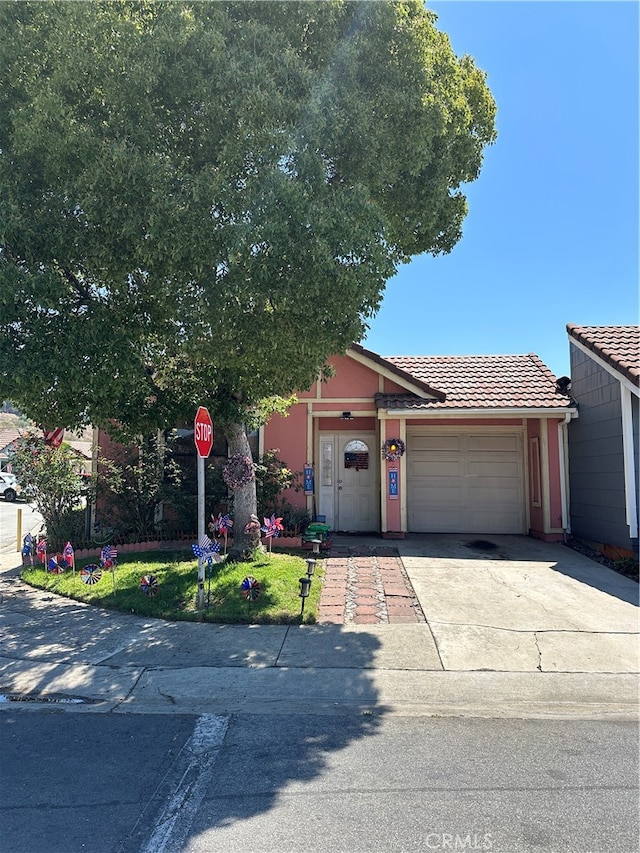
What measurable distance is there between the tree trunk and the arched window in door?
3.90 meters

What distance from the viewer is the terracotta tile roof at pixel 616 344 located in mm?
9047

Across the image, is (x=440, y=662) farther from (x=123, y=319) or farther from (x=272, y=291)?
(x=123, y=319)

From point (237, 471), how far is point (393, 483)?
391 centimetres

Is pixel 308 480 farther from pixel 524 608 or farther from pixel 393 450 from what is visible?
pixel 524 608

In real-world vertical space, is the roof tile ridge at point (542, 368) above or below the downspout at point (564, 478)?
above

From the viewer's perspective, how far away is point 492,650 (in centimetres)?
567

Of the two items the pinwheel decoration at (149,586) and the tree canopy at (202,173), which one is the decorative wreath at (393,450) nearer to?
the tree canopy at (202,173)

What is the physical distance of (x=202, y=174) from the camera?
591 centimetres

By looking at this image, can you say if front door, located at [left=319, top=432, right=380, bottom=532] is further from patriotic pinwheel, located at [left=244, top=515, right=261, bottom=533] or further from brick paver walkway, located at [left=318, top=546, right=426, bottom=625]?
patriotic pinwheel, located at [left=244, top=515, right=261, bottom=533]

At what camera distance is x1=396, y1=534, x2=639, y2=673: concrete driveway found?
5.50 m

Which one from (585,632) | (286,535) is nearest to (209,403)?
(286,535)

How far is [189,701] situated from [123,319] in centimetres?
432

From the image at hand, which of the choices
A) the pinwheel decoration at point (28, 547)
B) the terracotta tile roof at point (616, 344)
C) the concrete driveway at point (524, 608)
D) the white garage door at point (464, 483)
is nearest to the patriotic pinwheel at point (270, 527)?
the concrete driveway at point (524, 608)

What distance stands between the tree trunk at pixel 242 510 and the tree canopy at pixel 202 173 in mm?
2033
